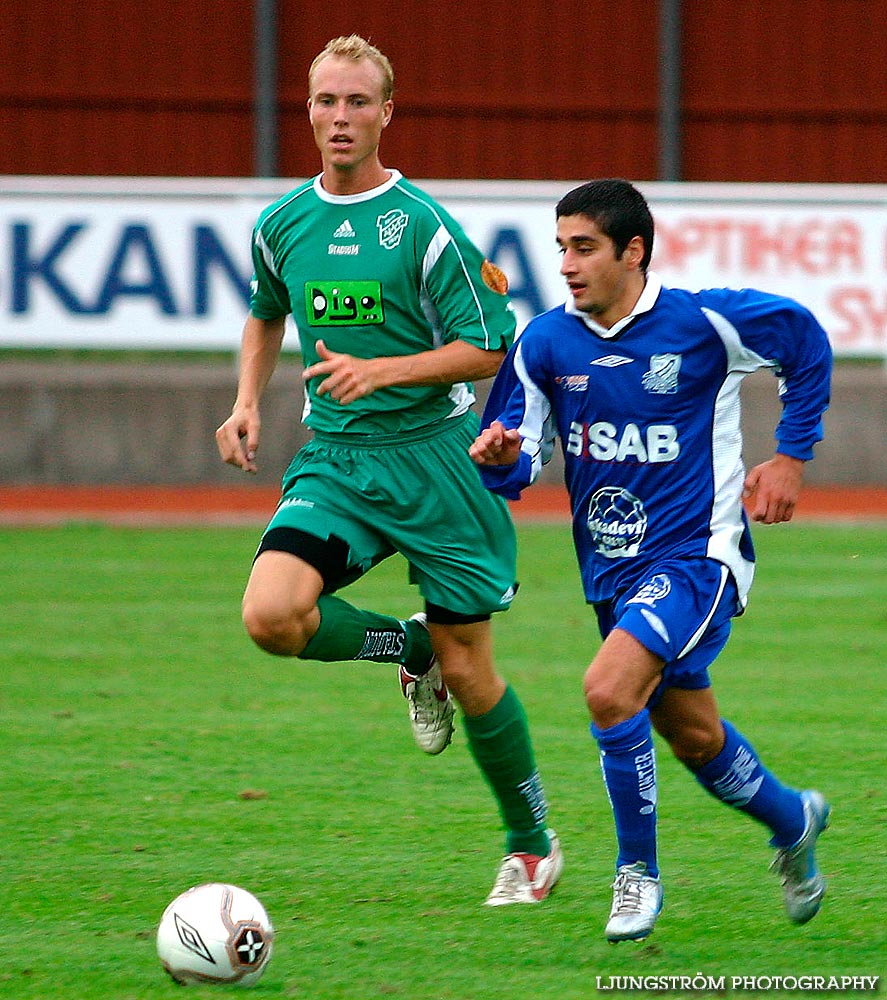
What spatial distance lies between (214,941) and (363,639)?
1.14 meters

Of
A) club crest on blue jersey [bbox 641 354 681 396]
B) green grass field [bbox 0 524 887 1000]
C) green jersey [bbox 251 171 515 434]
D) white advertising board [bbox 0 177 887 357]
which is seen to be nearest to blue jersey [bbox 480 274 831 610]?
club crest on blue jersey [bbox 641 354 681 396]

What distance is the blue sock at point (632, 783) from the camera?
430cm

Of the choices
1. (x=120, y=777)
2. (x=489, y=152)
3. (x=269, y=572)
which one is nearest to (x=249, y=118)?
(x=489, y=152)

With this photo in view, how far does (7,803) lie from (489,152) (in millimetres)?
15364

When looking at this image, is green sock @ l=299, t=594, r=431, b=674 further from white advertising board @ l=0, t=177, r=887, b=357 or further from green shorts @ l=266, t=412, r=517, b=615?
white advertising board @ l=0, t=177, r=887, b=357

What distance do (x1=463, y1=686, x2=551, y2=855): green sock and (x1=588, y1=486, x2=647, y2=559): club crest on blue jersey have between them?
768mm

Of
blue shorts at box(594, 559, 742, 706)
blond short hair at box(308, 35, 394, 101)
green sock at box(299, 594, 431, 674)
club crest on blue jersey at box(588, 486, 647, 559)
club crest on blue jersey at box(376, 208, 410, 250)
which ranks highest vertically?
blond short hair at box(308, 35, 394, 101)

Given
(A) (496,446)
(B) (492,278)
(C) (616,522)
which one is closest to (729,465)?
(C) (616,522)

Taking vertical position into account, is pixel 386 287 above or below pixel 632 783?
above

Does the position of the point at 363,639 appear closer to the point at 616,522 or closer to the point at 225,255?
the point at 616,522

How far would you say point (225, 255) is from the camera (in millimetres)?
14484

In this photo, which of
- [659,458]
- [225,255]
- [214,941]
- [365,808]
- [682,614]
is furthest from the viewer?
[225,255]

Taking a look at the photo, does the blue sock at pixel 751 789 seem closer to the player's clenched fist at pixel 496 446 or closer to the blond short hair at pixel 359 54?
the player's clenched fist at pixel 496 446

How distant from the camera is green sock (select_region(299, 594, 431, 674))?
491 centimetres
